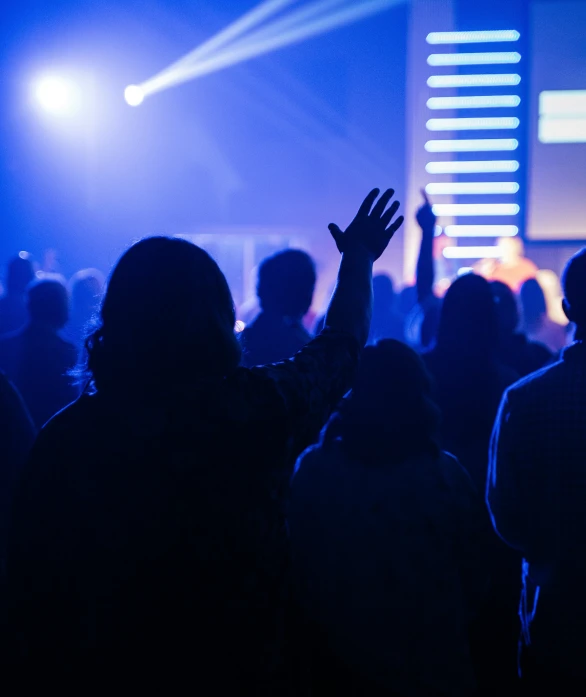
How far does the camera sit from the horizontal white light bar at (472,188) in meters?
10.5

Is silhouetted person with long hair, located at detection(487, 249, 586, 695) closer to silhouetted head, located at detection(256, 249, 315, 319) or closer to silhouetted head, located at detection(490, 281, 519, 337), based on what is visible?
silhouetted head, located at detection(256, 249, 315, 319)

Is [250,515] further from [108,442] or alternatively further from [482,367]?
[482,367]

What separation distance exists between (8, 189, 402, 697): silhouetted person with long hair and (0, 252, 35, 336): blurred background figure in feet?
11.2

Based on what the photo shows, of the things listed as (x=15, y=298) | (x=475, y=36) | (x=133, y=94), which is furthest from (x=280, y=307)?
(x=133, y=94)

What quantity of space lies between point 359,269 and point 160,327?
40 cm

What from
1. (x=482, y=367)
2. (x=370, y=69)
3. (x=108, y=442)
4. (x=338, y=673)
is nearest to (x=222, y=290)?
(x=108, y=442)

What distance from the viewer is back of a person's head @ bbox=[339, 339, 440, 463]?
63.0 inches

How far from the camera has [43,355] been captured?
3020mm

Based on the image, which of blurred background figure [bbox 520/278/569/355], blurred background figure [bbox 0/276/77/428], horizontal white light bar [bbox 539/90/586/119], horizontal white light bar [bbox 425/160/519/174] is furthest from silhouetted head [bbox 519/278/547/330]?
horizontal white light bar [bbox 425/160/519/174]

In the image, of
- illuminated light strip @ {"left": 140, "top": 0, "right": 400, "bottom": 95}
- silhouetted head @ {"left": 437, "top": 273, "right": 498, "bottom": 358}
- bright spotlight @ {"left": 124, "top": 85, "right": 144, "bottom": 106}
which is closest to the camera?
silhouetted head @ {"left": 437, "top": 273, "right": 498, "bottom": 358}

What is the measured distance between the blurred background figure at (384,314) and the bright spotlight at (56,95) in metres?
8.48

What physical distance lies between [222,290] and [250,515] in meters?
0.34

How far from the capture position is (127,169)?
465 inches

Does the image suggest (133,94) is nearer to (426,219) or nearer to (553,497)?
(426,219)
